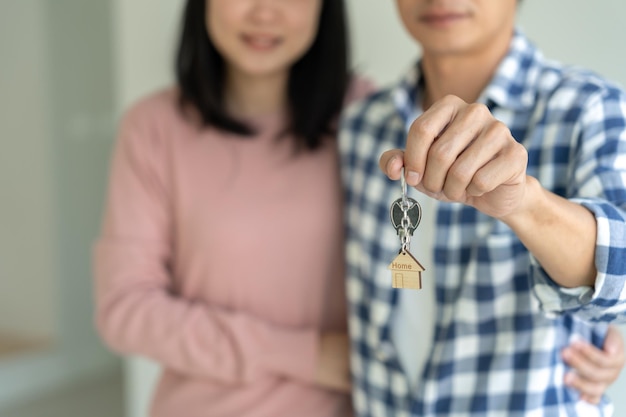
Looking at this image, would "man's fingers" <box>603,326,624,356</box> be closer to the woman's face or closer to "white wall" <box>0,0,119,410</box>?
the woman's face

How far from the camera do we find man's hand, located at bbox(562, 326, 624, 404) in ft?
2.23

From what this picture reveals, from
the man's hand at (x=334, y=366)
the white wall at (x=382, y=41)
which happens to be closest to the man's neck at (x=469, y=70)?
the white wall at (x=382, y=41)

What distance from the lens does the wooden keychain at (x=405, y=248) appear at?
0.51m

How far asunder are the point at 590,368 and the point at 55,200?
1.54 metres

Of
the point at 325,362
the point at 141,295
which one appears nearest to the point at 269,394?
the point at 325,362

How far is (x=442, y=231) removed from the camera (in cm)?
72

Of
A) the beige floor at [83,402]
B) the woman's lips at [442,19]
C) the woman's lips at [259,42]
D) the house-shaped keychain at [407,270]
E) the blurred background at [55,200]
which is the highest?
the woman's lips at [442,19]

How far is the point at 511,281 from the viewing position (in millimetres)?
682

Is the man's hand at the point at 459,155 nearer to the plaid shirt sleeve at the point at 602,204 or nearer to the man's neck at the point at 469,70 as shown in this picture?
the plaid shirt sleeve at the point at 602,204

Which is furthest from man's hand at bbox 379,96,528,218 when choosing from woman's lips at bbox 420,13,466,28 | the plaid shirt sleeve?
woman's lips at bbox 420,13,466,28

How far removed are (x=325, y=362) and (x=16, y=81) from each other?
1272mm

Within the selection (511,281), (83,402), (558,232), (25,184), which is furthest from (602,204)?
(83,402)

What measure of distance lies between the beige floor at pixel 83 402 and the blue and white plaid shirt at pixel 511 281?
1.33 metres

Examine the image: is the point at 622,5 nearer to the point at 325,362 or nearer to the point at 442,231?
the point at 442,231
